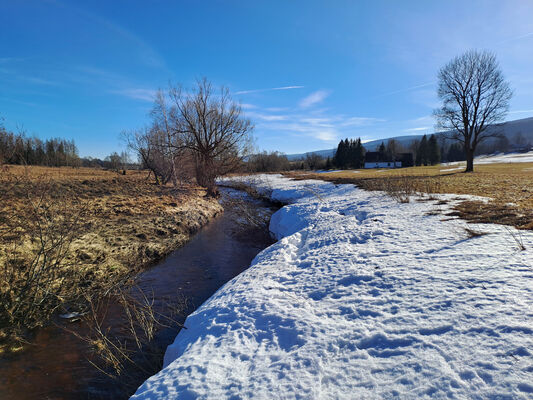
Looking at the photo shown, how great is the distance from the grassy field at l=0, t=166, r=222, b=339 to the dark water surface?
0.62m

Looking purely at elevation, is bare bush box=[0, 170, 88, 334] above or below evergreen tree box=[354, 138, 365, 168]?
below

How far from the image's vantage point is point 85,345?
A: 4422mm

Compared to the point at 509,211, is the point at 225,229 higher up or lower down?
lower down

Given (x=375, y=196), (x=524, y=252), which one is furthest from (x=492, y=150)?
(x=524, y=252)

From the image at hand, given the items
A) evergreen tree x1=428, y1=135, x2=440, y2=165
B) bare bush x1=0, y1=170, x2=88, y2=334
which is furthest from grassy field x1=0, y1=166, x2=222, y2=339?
evergreen tree x1=428, y1=135, x2=440, y2=165

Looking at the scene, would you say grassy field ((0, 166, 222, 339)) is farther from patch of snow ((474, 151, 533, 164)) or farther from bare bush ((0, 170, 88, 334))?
patch of snow ((474, 151, 533, 164))

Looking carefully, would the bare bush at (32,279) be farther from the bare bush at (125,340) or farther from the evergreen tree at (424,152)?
the evergreen tree at (424,152)

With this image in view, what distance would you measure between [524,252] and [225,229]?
34.9ft

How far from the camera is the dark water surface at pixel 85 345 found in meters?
3.54

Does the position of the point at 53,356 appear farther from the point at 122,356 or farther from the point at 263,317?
the point at 263,317

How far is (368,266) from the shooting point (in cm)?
473

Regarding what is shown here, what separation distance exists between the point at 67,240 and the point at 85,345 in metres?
2.38

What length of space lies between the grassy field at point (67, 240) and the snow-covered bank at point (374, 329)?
11.5ft

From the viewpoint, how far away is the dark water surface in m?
3.54
